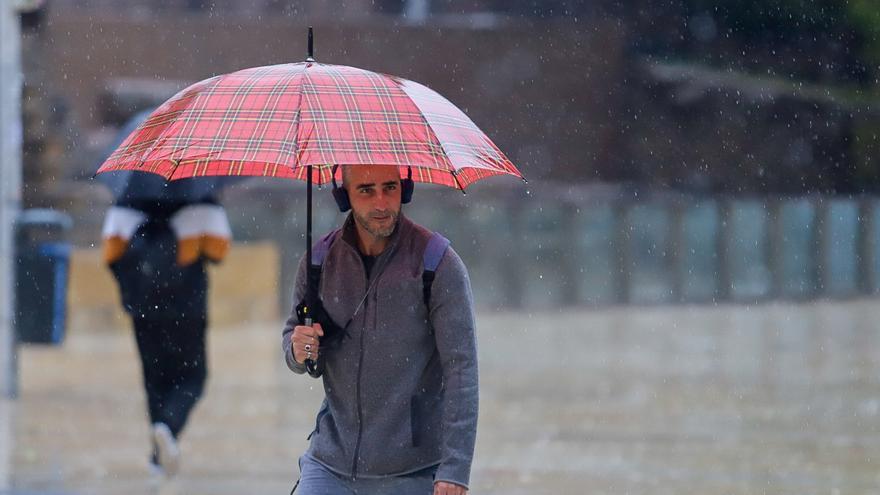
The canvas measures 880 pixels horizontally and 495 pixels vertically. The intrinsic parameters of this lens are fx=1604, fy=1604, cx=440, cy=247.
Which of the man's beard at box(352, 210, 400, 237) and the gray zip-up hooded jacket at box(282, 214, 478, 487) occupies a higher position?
the man's beard at box(352, 210, 400, 237)

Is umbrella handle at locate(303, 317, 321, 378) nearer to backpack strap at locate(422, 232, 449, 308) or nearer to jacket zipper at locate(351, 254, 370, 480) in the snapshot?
jacket zipper at locate(351, 254, 370, 480)

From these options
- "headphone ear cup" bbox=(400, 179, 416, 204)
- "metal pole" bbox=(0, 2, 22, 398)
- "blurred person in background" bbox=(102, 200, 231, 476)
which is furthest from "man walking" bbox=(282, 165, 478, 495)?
"metal pole" bbox=(0, 2, 22, 398)

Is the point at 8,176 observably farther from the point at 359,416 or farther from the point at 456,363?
the point at 456,363

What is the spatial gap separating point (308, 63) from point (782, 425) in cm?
681

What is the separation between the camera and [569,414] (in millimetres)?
11172

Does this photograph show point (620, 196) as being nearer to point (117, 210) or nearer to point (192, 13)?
point (192, 13)

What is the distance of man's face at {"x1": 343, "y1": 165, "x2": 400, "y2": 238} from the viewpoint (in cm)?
411

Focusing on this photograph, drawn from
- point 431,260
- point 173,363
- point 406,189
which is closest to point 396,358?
point 431,260

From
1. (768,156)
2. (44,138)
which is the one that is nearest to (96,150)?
(44,138)

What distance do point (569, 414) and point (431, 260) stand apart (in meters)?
7.23

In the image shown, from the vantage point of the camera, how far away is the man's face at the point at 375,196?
411 cm

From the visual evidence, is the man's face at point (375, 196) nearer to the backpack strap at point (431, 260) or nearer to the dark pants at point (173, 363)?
the backpack strap at point (431, 260)

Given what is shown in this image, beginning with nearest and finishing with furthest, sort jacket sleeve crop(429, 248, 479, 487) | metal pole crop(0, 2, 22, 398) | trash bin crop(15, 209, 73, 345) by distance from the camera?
1. jacket sleeve crop(429, 248, 479, 487)
2. trash bin crop(15, 209, 73, 345)
3. metal pole crop(0, 2, 22, 398)

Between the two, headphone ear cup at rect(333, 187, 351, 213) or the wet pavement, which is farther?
the wet pavement
